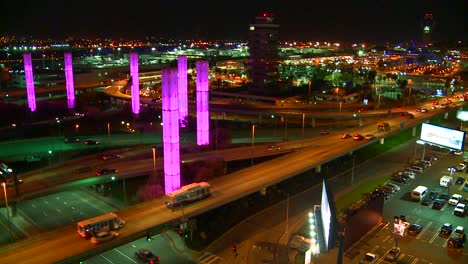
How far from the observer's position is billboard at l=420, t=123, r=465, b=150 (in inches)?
1426

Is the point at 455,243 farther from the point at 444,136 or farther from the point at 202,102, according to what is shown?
the point at 202,102

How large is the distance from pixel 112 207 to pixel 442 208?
23.8 meters

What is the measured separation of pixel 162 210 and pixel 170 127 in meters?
6.34

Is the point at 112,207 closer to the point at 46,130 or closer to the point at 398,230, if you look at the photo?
the point at 398,230

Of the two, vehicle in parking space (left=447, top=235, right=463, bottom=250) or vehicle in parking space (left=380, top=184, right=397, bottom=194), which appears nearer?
vehicle in parking space (left=447, top=235, right=463, bottom=250)

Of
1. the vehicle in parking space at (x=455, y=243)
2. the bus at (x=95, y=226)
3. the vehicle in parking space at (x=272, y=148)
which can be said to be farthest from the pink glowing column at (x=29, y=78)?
the vehicle in parking space at (x=455, y=243)

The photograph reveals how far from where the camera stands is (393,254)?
72.4 feet

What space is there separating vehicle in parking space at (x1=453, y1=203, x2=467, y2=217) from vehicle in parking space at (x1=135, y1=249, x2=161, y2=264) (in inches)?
800

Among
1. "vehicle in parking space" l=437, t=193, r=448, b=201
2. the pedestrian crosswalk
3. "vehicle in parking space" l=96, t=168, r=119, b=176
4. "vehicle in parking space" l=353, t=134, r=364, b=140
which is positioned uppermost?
"vehicle in parking space" l=353, t=134, r=364, b=140

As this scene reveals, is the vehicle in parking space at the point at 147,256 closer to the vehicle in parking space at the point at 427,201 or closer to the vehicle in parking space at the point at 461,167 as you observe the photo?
the vehicle in parking space at the point at 427,201

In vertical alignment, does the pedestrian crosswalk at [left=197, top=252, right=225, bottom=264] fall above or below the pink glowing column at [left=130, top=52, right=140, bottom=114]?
below

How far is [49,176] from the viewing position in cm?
2845

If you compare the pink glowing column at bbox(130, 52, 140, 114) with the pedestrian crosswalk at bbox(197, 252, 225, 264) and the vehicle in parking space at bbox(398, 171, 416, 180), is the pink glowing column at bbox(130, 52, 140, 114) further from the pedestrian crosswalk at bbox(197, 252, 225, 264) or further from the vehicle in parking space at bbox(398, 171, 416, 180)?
the pedestrian crosswalk at bbox(197, 252, 225, 264)

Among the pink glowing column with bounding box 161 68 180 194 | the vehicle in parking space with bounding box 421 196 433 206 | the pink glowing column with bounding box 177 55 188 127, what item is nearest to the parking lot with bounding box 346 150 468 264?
the vehicle in parking space with bounding box 421 196 433 206
